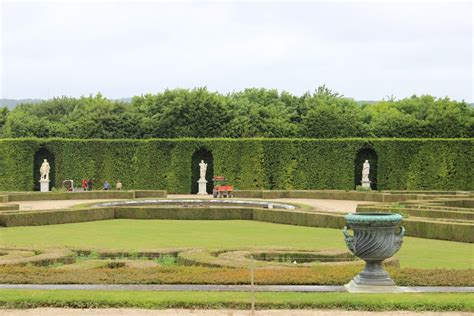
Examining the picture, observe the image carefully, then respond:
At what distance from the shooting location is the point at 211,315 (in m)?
10.9

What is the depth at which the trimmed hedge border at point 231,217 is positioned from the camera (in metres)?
23.1

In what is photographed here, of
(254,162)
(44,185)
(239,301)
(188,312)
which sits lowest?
(188,312)

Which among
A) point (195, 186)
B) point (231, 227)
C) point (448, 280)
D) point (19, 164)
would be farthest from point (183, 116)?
point (448, 280)

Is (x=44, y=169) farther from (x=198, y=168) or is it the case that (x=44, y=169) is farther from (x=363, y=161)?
(x=363, y=161)

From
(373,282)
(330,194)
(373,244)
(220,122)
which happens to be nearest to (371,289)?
(373,282)

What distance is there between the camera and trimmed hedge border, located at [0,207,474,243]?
23109 mm

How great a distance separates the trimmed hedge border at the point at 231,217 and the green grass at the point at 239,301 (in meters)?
11.5

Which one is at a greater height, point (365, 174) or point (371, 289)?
point (365, 174)

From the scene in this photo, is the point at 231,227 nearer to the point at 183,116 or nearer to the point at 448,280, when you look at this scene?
the point at 448,280

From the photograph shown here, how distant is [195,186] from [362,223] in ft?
123

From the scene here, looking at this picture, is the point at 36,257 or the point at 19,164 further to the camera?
the point at 19,164

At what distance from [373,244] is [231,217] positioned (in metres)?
18.4

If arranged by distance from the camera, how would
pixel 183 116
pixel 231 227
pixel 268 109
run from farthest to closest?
1. pixel 268 109
2. pixel 183 116
3. pixel 231 227

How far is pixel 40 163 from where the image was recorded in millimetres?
51156
